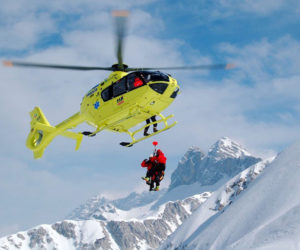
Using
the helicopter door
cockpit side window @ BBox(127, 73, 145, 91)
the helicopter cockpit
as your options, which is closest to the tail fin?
the helicopter door

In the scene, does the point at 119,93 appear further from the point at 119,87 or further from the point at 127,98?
the point at 127,98

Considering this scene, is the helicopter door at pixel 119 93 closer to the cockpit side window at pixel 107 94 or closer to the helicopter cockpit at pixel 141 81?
the helicopter cockpit at pixel 141 81

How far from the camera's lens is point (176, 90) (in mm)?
28297

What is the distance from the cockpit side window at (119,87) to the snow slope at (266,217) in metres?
108

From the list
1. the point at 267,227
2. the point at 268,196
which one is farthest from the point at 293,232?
the point at 268,196

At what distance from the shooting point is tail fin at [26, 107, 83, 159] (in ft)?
111

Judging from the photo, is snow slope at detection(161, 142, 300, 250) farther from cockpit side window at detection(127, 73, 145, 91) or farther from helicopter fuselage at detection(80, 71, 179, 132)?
cockpit side window at detection(127, 73, 145, 91)

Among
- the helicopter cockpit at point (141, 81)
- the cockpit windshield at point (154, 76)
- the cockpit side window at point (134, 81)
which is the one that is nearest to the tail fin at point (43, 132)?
the helicopter cockpit at point (141, 81)

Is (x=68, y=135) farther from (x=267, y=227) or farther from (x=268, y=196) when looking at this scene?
(x=268, y=196)

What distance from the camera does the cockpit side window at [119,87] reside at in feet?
92.0

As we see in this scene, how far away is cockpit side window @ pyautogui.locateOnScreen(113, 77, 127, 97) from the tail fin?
17.3 ft

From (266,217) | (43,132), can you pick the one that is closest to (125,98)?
(43,132)

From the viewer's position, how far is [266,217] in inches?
6339

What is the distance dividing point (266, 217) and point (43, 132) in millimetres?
138978
